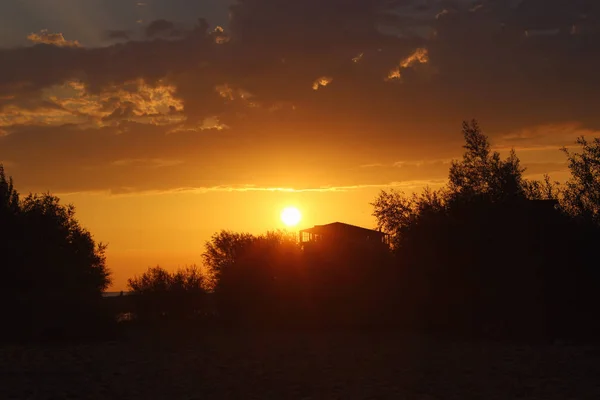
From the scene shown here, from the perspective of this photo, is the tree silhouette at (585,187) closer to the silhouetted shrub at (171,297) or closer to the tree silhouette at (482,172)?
the tree silhouette at (482,172)

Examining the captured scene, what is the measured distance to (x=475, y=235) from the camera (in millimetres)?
26375

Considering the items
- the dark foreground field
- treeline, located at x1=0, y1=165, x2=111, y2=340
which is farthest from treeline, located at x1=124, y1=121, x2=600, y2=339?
treeline, located at x1=0, y1=165, x2=111, y2=340

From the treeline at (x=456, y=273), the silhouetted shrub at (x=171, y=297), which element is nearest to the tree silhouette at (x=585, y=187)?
the treeline at (x=456, y=273)

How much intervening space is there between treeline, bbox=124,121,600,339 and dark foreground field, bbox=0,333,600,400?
10.8 ft

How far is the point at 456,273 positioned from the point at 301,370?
11.8 metres

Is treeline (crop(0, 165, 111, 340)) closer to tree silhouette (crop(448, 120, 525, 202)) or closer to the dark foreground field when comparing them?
the dark foreground field

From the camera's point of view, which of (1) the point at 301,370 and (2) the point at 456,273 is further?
(2) the point at 456,273

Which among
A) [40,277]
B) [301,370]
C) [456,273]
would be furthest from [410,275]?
[40,277]

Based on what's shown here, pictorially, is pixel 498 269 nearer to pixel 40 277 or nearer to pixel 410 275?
pixel 410 275

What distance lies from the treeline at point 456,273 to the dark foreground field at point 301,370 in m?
3.28

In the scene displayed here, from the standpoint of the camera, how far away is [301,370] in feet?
54.3

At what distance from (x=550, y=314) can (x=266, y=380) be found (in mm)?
13952

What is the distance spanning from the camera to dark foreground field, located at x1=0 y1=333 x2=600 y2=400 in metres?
13.3

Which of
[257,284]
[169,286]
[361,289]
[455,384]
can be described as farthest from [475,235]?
[169,286]
